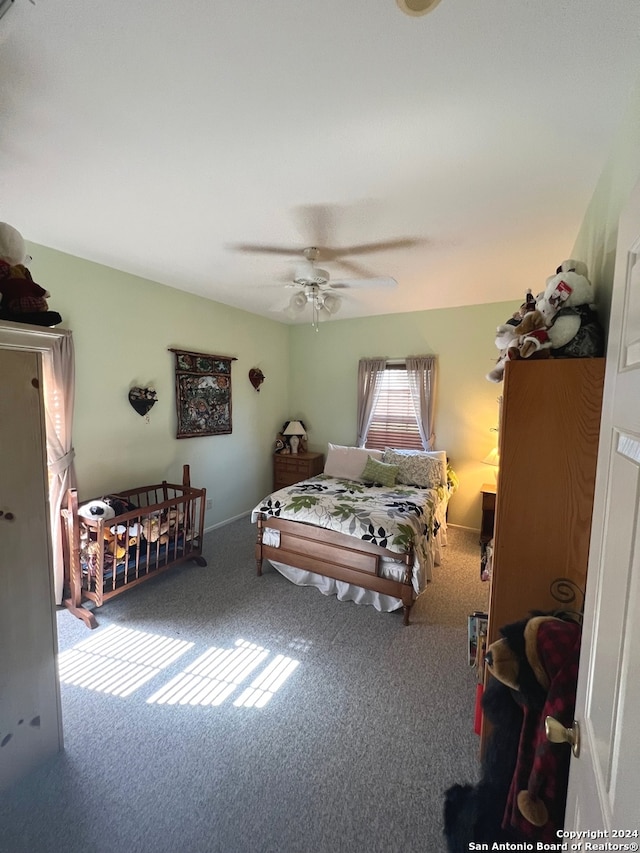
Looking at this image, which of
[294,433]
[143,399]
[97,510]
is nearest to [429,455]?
[294,433]

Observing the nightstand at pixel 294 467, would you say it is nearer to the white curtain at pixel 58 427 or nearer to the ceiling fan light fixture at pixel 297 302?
the ceiling fan light fixture at pixel 297 302

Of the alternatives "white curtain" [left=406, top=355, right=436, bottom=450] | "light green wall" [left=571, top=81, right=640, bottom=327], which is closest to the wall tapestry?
"white curtain" [left=406, top=355, right=436, bottom=450]

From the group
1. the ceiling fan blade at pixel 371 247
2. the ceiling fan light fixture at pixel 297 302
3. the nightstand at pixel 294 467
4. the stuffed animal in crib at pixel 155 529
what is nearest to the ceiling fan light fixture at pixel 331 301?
the ceiling fan light fixture at pixel 297 302

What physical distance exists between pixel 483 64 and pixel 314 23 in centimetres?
55

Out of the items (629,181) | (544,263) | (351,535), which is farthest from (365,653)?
(544,263)

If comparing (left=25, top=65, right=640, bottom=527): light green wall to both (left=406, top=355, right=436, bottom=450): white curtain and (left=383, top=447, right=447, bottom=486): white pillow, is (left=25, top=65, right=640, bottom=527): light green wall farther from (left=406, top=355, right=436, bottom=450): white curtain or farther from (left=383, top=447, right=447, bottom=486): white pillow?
(left=383, top=447, right=447, bottom=486): white pillow

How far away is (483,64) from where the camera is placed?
3.54 feet

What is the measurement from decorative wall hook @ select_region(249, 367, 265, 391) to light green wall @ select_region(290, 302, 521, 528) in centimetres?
86

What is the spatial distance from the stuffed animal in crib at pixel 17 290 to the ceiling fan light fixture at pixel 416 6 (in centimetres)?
138

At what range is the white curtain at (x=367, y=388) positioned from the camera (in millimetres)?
4324

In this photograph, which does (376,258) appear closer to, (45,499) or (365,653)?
(45,499)

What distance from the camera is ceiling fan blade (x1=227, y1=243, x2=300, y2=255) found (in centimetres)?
239

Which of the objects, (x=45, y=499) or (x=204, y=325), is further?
(x=204, y=325)

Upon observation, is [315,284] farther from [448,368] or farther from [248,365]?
[448,368]
